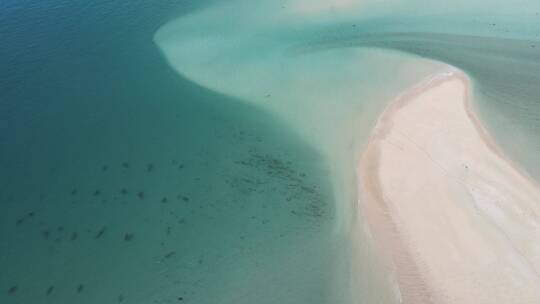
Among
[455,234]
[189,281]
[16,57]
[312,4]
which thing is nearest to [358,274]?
[455,234]

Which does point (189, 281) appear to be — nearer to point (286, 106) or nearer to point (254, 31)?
point (286, 106)

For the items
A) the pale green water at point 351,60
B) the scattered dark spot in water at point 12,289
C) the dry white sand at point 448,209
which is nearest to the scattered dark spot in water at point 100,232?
the scattered dark spot in water at point 12,289

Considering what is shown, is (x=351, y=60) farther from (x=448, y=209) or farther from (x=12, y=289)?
(x=12, y=289)

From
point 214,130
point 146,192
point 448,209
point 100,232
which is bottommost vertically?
point 100,232

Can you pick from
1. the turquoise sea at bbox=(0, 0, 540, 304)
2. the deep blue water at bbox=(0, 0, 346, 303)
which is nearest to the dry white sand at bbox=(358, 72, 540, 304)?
the turquoise sea at bbox=(0, 0, 540, 304)

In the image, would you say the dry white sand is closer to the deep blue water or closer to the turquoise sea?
the turquoise sea

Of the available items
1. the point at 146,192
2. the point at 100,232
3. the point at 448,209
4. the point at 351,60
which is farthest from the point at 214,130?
the point at 448,209
